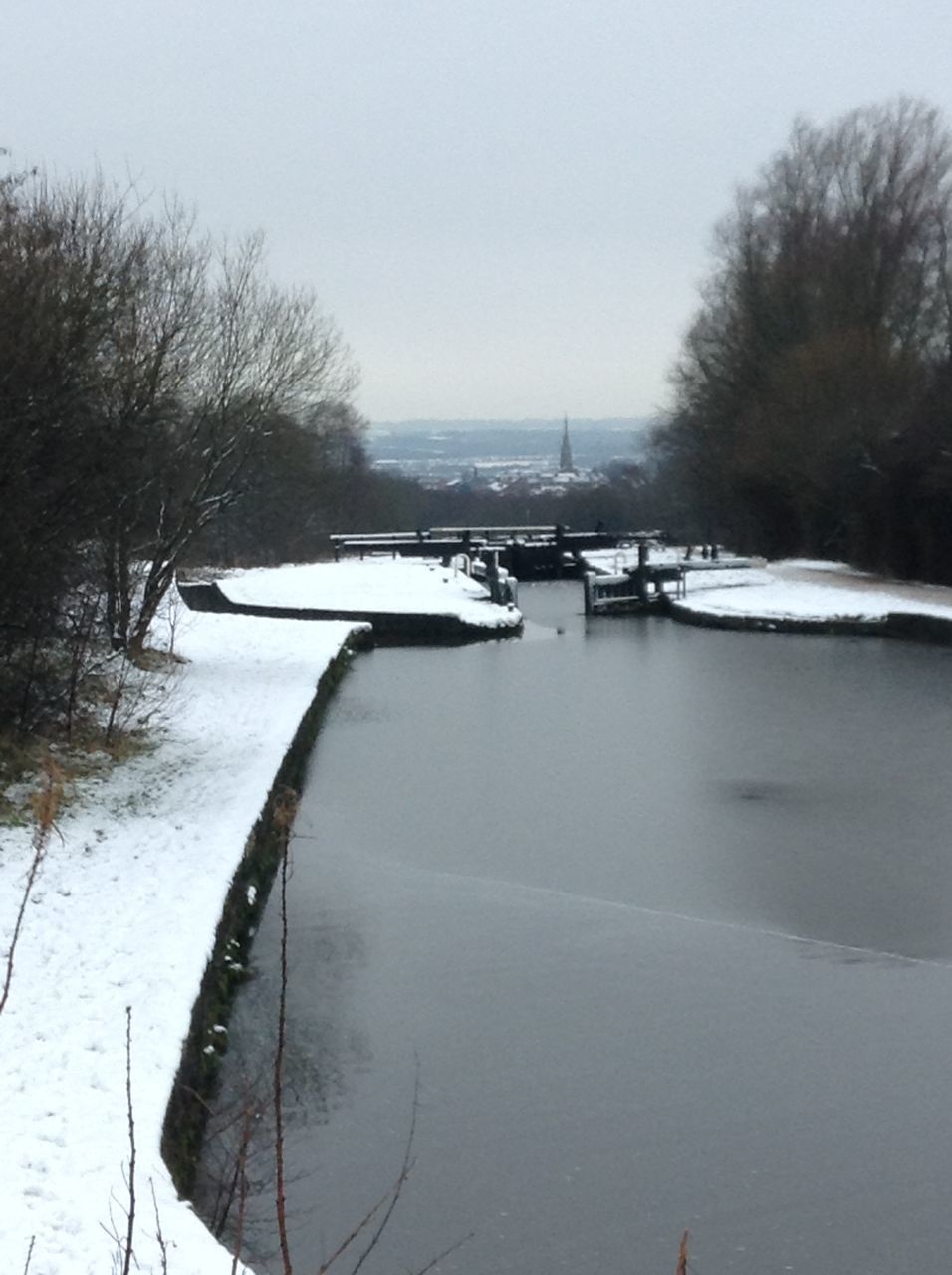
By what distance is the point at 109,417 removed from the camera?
1289 centimetres

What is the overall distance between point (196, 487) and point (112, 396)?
397 cm

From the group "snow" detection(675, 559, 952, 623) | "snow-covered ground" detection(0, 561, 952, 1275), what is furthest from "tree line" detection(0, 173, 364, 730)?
"snow" detection(675, 559, 952, 623)

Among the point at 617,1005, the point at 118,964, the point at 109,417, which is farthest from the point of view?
the point at 109,417

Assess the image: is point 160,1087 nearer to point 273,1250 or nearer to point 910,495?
point 273,1250

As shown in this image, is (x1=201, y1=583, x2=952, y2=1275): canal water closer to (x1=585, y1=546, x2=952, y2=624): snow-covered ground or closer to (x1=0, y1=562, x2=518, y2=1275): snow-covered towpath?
(x1=0, y1=562, x2=518, y2=1275): snow-covered towpath

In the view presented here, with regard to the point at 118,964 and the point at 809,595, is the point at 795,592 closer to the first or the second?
the point at 809,595

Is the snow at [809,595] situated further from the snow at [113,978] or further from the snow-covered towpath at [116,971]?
the snow at [113,978]

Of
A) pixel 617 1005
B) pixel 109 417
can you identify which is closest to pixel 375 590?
pixel 109 417

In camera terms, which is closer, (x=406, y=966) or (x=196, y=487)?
(x=406, y=966)

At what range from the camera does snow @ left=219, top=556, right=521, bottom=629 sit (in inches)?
1037

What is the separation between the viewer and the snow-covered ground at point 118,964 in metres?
5.02

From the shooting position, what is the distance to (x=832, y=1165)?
6000mm

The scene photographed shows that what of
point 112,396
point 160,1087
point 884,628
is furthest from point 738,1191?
point 884,628

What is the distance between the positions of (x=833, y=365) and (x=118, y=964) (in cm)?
2751
